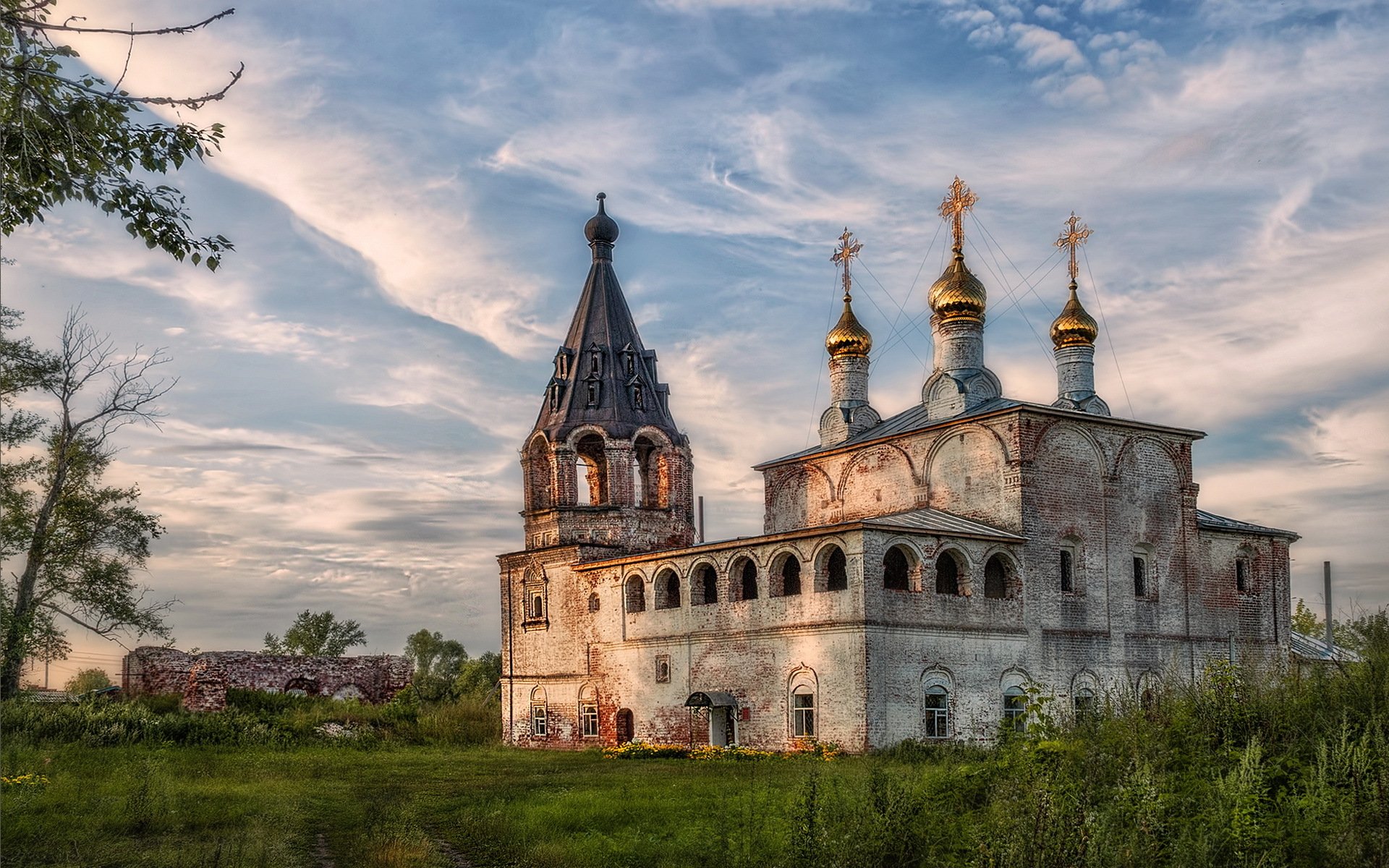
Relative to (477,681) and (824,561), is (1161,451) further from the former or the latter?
(477,681)

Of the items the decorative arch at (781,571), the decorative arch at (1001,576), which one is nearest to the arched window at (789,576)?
the decorative arch at (781,571)

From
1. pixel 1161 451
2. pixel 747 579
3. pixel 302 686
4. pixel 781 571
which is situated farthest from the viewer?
pixel 302 686

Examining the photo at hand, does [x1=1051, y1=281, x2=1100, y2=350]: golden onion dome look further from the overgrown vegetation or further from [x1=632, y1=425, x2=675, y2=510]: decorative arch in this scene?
the overgrown vegetation

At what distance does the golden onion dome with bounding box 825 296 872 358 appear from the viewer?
106 feet

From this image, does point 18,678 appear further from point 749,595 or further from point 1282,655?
point 1282,655

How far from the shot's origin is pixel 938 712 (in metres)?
23.7

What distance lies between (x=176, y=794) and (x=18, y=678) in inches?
394

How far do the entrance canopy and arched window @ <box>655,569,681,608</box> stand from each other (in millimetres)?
2592

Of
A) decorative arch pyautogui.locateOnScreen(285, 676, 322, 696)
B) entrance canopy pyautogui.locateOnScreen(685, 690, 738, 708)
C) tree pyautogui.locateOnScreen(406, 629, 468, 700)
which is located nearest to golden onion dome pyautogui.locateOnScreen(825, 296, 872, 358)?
entrance canopy pyautogui.locateOnScreen(685, 690, 738, 708)

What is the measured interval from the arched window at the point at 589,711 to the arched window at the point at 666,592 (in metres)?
2.98

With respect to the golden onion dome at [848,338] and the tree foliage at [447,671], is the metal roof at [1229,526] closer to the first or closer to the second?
the golden onion dome at [848,338]

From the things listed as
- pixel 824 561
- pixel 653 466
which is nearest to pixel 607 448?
pixel 653 466

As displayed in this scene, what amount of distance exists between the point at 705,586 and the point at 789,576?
1.87 meters

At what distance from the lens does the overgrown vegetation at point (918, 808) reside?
8766 mm
